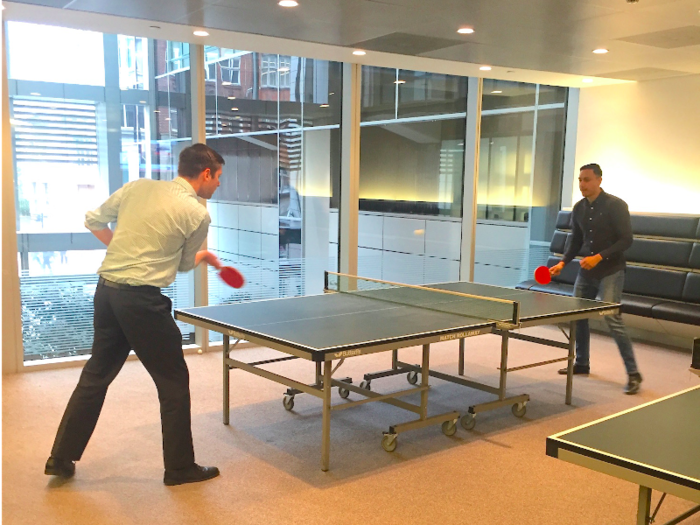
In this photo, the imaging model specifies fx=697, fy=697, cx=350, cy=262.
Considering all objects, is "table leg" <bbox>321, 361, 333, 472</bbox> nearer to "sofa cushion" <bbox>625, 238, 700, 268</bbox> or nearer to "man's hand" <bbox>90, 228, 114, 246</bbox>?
"man's hand" <bbox>90, 228, 114, 246</bbox>

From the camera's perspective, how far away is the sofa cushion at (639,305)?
22.0 ft

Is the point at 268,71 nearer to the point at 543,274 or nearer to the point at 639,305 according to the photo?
the point at 543,274

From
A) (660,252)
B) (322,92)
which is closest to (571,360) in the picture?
(660,252)

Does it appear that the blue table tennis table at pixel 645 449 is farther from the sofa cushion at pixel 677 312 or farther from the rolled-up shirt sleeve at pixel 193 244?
the sofa cushion at pixel 677 312

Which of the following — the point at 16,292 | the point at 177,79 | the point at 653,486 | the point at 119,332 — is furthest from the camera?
the point at 177,79

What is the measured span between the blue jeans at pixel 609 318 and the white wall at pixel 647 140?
2381mm

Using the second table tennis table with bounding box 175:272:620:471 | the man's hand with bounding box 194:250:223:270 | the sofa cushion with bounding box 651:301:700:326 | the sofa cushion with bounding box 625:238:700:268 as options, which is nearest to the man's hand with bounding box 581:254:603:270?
the second table tennis table with bounding box 175:272:620:471

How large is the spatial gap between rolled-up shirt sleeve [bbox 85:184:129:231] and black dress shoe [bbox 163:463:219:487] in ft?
4.28

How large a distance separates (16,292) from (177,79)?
2.25 metres

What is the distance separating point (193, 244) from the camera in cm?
354

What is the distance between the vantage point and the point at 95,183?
230 inches

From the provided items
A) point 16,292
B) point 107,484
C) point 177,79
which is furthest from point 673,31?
point 16,292

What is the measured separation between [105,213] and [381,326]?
1.61 meters

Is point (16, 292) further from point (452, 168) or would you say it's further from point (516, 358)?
point (452, 168)
